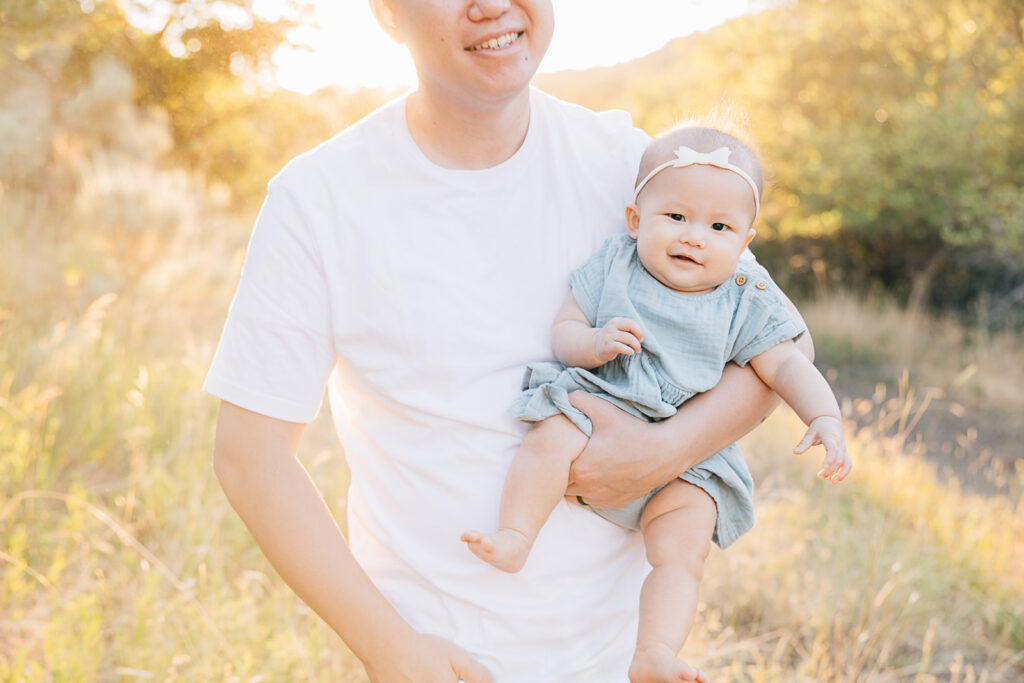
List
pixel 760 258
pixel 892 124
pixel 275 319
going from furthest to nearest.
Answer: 1. pixel 760 258
2. pixel 892 124
3. pixel 275 319

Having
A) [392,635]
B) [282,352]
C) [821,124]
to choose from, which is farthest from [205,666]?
[821,124]

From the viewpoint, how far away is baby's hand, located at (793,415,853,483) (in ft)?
4.98

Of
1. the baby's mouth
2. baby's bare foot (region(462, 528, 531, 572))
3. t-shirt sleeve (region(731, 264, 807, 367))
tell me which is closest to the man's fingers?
baby's bare foot (region(462, 528, 531, 572))

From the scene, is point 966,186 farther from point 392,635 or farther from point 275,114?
point 392,635

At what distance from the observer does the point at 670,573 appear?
1646mm

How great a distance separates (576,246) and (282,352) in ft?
1.98

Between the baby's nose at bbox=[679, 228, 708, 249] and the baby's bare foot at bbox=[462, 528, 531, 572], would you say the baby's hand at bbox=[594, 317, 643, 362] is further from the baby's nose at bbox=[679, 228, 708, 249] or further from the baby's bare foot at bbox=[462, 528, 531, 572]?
the baby's bare foot at bbox=[462, 528, 531, 572]

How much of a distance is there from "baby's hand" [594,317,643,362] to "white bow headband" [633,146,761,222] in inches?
12.1

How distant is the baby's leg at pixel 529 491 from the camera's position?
4.88 feet

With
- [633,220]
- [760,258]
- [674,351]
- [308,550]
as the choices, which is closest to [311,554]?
[308,550]

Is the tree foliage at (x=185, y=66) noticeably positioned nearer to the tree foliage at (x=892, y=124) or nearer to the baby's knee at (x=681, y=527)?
the tree foliage at (x=892, y=124)

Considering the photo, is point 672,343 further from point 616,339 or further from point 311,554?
point 311,554

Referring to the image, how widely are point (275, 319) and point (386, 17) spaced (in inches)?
24.9

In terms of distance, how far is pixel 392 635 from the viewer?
1518 millimetres
